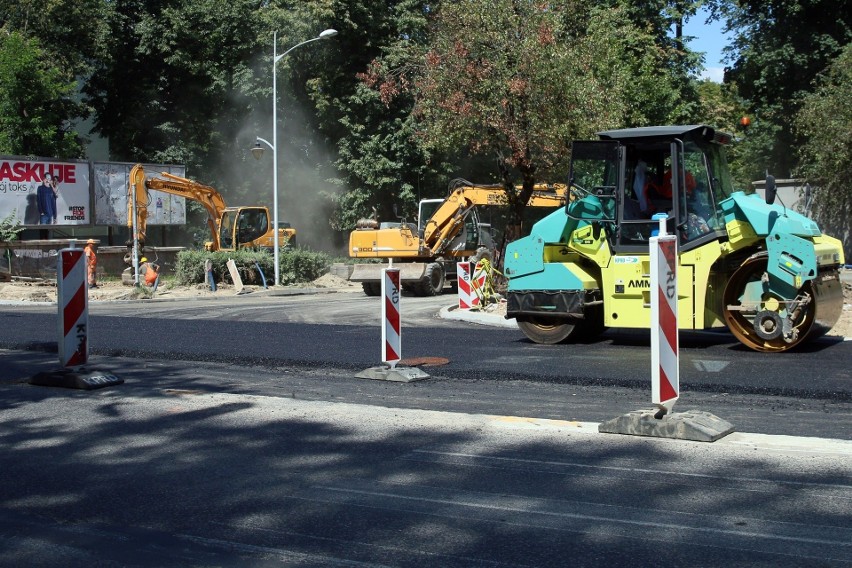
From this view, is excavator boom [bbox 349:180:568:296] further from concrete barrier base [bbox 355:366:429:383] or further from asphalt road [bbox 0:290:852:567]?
concrete barrier base [bbox 355:366:429:383]

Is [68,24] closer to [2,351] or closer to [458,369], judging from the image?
[2,351]

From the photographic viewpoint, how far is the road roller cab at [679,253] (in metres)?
11.7

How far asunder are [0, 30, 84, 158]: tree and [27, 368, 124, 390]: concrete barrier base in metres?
34.7

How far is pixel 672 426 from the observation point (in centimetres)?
705

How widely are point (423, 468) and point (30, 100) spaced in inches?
1599

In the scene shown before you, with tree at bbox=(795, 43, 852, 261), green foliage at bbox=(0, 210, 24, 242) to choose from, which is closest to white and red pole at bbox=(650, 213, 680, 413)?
tree at bbox=(795, 43, 852, 261)

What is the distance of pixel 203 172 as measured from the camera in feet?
158

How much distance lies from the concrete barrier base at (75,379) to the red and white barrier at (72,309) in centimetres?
15

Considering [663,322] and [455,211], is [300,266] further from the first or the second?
[663,322]

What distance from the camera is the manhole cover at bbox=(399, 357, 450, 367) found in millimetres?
11141

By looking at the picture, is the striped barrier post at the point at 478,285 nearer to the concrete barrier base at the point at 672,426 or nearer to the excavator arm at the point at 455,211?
the excavator arm at the point at 455,211

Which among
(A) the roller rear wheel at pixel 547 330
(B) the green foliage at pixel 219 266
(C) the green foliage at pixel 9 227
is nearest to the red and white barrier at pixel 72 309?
(A) the roller rear wheel at pixel 547 330

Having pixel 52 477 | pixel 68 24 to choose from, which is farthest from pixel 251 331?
pixel 68 24

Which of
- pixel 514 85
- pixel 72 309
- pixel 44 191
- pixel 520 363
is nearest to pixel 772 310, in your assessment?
pixel 520 363
